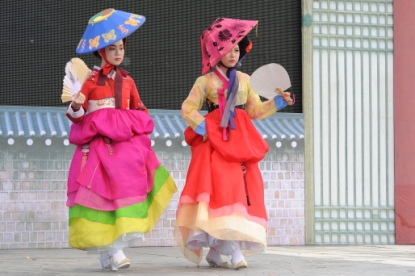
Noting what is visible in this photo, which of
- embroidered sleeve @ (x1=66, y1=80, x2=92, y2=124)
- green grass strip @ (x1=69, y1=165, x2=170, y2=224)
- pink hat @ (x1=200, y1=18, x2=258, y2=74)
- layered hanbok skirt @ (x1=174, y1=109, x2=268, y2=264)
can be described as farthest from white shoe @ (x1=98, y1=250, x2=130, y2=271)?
pink hat @ (x1=200, y1=18, x2=258, y2=74)

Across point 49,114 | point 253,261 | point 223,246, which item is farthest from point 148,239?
point 223,246

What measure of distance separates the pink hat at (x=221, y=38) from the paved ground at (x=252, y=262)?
1331mm

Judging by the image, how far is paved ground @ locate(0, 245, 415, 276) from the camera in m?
5.06

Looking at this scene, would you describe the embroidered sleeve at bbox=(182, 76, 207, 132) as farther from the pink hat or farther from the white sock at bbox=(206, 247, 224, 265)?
the white sock at bbox=(206, 247, 224, 265)

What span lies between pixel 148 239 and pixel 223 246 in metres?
2.58

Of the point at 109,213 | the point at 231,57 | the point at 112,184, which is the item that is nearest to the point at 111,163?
the point at 112,184

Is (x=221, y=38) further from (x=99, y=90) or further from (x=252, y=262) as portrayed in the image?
(x=252, y=262)

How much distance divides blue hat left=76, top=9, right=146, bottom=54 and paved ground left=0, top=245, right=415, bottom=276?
4.56 feet

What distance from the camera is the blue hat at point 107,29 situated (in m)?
5.25

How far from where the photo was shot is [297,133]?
317 inches

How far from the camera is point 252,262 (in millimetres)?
5820

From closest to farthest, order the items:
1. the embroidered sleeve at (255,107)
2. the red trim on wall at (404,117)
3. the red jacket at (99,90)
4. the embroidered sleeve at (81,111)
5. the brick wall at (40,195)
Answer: the embroidered sleeve at (81,111), the red jacket at (99,90), the embroidered sleeve at (255,107), the brick wall at (40,195), the red trim on wall at (404,117)

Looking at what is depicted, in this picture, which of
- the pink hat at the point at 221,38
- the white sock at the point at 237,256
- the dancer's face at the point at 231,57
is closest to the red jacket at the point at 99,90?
the pink hat at the point at 221,38

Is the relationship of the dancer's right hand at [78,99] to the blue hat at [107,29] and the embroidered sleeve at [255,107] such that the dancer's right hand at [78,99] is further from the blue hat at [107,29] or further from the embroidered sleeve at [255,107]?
the embroidered sleeve at [255,107]
